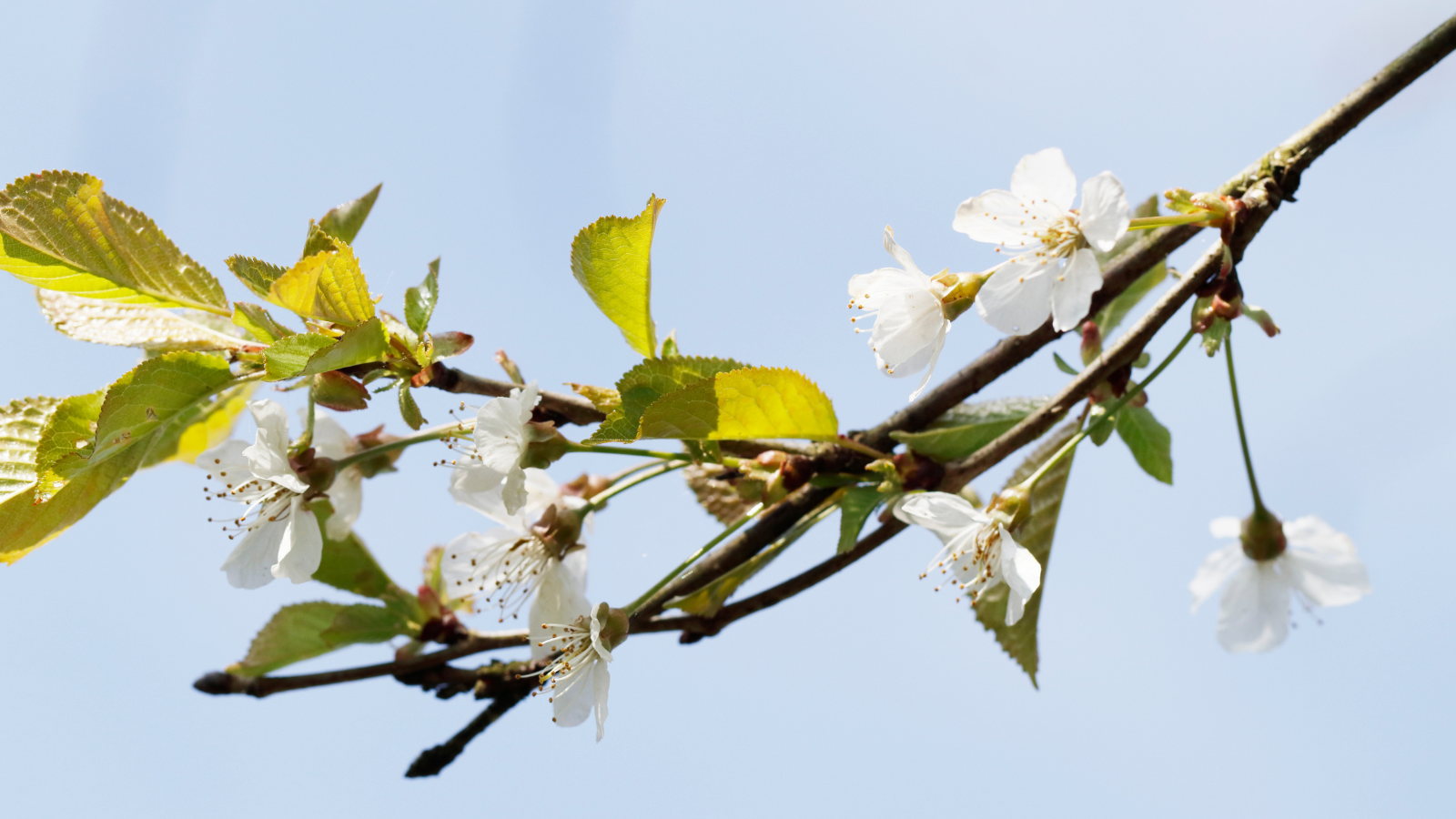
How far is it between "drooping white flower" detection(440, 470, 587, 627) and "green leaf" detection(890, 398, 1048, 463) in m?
0.44

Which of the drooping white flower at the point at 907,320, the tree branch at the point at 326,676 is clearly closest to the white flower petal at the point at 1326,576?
the drooping white flower at the point at 907,320

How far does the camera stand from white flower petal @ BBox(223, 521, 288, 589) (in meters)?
1.06

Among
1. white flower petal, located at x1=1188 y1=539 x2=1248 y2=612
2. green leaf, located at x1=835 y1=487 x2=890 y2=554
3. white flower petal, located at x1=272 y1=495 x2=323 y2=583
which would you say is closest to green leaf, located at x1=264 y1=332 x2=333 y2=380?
white flower petal, located at x1=272 y1=495 x2=323 y2=583

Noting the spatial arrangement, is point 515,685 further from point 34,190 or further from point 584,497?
point 34,190

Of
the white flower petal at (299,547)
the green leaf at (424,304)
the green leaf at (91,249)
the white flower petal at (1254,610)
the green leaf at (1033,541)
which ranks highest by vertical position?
the green leaf at (91,249)

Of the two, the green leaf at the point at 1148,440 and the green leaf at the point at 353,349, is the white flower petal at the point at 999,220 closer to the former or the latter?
the green leaf at the point at 1148,440

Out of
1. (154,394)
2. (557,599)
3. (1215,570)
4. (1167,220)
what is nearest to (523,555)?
(557,599)

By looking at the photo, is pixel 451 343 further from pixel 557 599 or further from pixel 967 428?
pixel 967 428

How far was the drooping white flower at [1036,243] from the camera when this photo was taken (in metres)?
0.92

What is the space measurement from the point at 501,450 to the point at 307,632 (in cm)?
52

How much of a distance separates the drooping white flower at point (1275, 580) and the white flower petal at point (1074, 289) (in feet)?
1.93

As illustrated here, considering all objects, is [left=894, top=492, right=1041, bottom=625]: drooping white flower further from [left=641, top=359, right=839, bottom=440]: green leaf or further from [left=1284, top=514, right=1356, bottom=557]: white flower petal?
[left=1284, top=514, right=1356, bottom=557]: white flower petal

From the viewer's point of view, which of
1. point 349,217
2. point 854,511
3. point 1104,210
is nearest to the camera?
point 1104,210

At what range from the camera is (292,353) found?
0.88 meters
